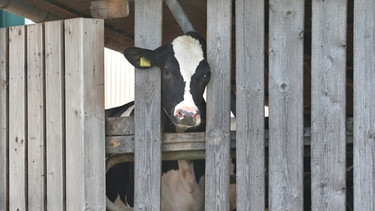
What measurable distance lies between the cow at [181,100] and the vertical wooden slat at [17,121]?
861 millimetres

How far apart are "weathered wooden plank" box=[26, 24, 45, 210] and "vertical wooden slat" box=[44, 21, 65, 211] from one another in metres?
0.06

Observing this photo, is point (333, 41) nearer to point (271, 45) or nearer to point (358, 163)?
point (271, 45)

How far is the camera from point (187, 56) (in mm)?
6645

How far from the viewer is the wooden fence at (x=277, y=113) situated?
5711mm

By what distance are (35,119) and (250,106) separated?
5.62 ft

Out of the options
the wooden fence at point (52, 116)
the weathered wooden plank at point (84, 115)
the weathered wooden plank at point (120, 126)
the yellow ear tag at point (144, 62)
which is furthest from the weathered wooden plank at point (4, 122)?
the yellow ear tag at point (144, 62)

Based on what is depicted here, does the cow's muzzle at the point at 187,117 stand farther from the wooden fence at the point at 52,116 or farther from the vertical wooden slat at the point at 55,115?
the vertical wooden slat at the point at 55,115

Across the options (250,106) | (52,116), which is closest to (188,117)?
(250,106)

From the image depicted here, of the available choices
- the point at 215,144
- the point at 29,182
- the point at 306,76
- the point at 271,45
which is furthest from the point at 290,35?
the point at 306,76

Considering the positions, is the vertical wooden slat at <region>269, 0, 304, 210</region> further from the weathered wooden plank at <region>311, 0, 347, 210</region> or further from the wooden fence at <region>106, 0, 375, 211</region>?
the weathered wooden plank at <region>311, 0, 347, 210</region>

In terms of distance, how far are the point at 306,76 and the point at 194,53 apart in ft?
9.53

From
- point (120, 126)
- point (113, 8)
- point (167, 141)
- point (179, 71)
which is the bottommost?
point (167, 141)

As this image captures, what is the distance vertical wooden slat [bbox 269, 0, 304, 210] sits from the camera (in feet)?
19.3

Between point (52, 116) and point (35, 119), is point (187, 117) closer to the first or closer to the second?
point (52, 116)
